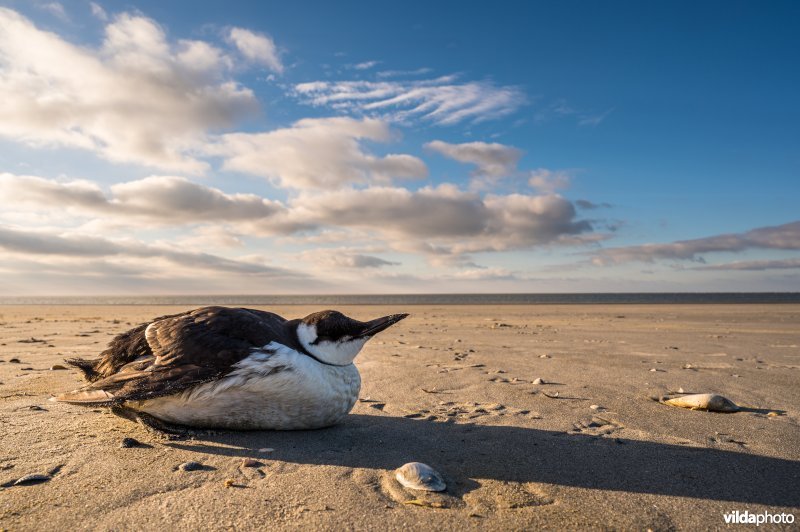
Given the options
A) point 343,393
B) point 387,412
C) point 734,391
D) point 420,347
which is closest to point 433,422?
point 387,412

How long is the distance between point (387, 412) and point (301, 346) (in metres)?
1.30

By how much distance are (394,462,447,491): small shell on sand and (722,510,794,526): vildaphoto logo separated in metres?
1.58

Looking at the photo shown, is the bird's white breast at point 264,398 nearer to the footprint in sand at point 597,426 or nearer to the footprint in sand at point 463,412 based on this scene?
the footprint in sand at point 463,412

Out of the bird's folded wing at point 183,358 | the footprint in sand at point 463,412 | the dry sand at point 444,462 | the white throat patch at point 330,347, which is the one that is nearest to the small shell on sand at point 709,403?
the dry sand at point 444,462

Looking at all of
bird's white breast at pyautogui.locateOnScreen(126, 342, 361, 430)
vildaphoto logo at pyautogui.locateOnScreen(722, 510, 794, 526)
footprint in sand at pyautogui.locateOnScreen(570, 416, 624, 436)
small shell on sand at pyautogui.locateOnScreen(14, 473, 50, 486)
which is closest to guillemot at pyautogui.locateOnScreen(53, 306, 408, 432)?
bird's white breast at pyautogui.locateOnScreen(126, 342, 361, 430)

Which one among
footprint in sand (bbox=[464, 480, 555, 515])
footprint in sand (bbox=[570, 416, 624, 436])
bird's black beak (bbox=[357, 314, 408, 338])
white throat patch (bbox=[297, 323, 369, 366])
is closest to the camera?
footprint in sand (bbox=[464, 480, 555, 515])

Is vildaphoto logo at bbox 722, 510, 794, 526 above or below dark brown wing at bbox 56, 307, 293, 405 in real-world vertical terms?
below

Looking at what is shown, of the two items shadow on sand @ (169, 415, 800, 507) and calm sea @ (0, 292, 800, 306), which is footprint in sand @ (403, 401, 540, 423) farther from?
calm sea @ (0, 292, 800, 306)

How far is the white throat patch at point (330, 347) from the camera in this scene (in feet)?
13.5

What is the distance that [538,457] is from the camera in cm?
359

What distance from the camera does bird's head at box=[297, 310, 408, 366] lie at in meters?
4.09

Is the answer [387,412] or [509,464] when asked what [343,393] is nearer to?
[387,412]

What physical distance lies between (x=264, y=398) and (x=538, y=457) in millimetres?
2102

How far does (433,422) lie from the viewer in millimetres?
4516
